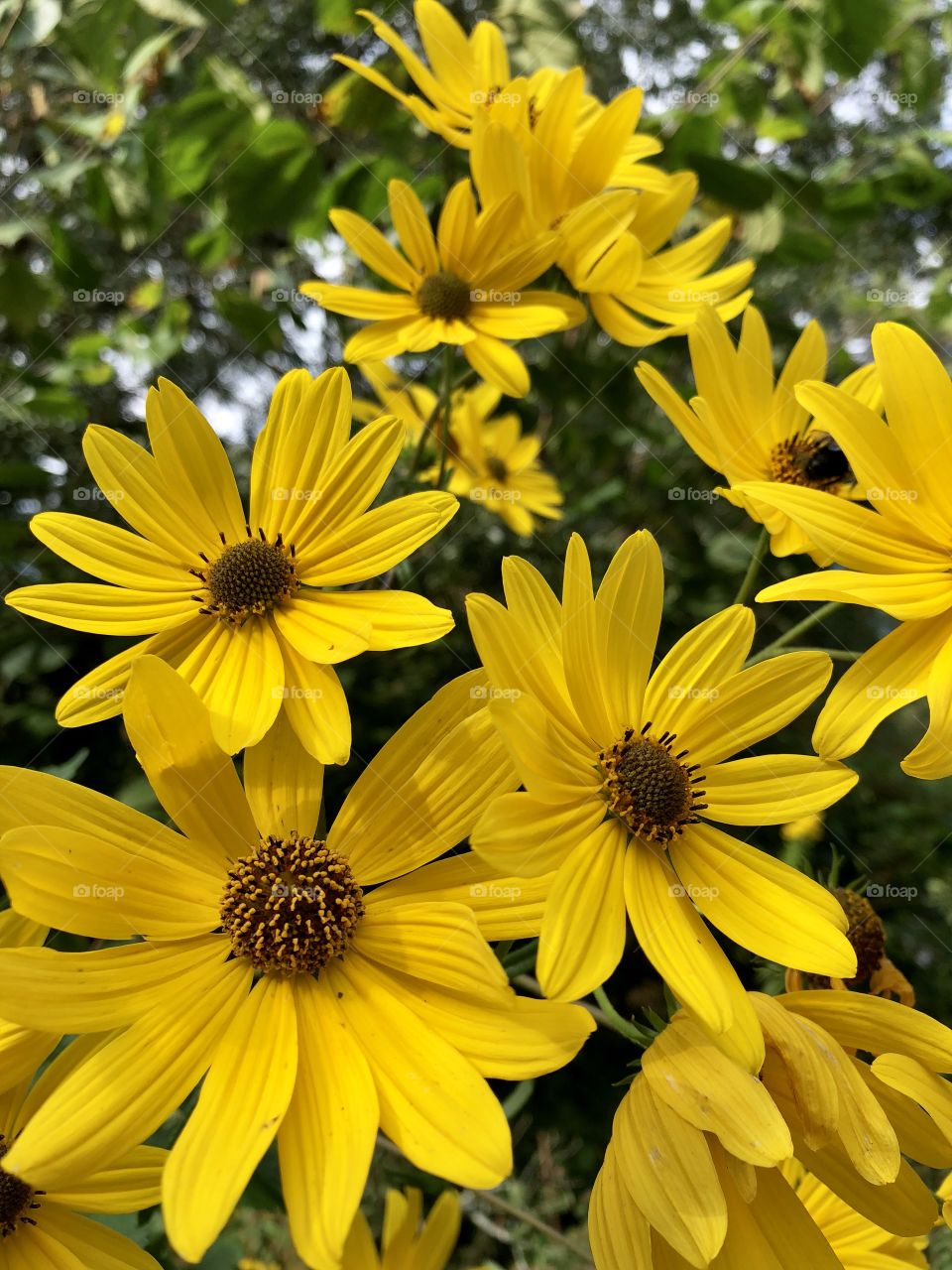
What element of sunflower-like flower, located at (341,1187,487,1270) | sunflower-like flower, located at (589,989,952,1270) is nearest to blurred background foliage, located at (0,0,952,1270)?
sunflower-like flower, located at (341,1187,487,1270)

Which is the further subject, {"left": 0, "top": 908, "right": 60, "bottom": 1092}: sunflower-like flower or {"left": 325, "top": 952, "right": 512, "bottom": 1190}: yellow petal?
{"left": 0, "top": 908, "right": 60, "bottom": 1092}: sunflower-like flower

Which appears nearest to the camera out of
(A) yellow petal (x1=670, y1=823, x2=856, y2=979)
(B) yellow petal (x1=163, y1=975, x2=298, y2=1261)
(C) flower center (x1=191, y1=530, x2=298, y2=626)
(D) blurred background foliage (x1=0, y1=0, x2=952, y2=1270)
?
(B) yellow petal (x1=163, y1=975, x2=298, y2=1261)

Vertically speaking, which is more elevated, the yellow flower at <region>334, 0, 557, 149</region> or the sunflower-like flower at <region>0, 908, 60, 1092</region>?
the yellow flower at <region>334, 0, 557, 149</region>

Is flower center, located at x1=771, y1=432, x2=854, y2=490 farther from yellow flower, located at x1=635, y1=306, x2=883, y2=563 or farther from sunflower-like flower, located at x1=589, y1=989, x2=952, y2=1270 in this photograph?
sunflower-like flower, located at x1=589, y1=989, x2=952, y2=1270

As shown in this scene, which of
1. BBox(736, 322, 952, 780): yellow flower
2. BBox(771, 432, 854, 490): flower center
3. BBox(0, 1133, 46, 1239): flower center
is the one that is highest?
BBox(771, 432, 854, 490): flower center

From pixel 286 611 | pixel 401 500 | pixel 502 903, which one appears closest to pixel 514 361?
pixel 401 500

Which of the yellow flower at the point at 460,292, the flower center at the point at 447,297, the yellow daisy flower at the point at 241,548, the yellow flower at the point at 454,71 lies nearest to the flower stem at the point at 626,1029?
the yellow daisy flower at the point at 241,548

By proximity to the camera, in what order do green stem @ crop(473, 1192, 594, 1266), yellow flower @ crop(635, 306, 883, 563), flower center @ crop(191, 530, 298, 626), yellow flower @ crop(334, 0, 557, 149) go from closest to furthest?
flower center @ crop(191, 530, 298, 626) < green stem @ crop(473, 1192, 594, 1266) < yellow flower @ crop(635, 306, 883, 563) < yellow flower @ crop(334, 0, 557, 149)
